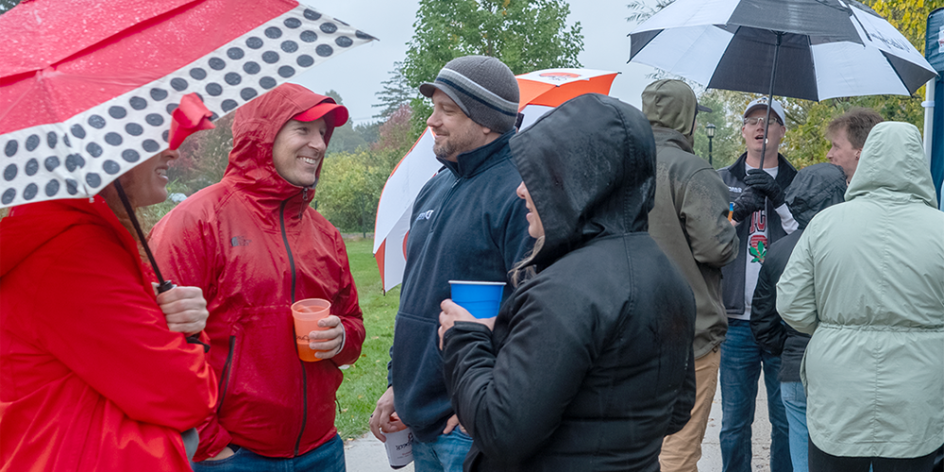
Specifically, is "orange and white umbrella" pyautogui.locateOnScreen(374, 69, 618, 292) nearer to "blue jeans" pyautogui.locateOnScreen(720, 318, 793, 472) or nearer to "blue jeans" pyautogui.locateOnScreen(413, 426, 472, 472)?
"blue jeans" pyautogui.locateOnScreen(413, 426, 472, 472)

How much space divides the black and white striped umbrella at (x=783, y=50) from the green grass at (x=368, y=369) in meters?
2.96

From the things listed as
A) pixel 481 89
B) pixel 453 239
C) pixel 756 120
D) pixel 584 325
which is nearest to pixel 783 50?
pixel 756 120

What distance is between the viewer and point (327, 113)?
2.95 metres

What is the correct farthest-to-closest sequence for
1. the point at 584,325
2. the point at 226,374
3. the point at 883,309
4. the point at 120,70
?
the point at 883,309, the point at 226,374, the point at 584,325, the point at 120,70

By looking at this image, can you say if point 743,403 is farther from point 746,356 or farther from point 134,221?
point 134,221

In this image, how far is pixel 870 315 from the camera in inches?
114

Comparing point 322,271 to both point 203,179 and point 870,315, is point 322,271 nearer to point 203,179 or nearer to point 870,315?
point 870,315

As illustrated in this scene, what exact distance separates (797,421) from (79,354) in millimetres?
3490

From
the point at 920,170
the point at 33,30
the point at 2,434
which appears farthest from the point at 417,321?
the point at 920,170

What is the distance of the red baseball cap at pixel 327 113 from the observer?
9.25 feet

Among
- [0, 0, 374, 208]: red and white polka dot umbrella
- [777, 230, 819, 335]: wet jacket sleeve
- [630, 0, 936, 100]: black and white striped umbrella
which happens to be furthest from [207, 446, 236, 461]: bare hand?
[630, 0, 936, 100]: black and white striped umbrella

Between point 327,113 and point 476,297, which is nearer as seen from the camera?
point 476,297

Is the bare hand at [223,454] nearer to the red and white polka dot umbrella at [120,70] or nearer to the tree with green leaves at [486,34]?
the red and white polka dot umbrella at [120,70]

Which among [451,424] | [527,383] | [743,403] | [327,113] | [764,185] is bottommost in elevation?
[743,403]
